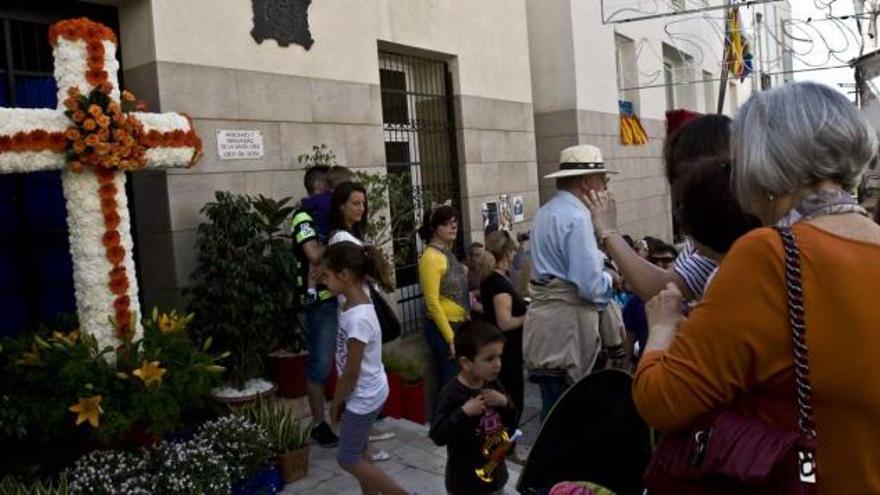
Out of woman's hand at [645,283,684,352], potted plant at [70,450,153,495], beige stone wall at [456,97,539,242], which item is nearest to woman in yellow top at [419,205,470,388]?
beige stone wall at [456,97,539,242]

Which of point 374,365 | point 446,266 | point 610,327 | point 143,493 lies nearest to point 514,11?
point 446,266

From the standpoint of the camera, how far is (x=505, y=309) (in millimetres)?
6062

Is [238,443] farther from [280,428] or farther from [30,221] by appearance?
[30,221]

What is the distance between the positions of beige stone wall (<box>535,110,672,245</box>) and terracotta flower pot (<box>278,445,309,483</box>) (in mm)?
6192

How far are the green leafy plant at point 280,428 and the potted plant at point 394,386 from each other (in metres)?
1.50

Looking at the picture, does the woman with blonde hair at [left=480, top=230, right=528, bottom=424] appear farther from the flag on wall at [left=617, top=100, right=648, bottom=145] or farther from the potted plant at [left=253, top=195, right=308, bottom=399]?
the flag on wall at [left=617, top=100, right=648, bottom=145]

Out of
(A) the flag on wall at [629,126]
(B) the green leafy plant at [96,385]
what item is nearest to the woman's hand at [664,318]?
(B) the green leafy plant at [96,385]

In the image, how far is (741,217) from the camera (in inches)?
84.8

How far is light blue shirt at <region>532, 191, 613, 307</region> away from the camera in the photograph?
441 centimetres

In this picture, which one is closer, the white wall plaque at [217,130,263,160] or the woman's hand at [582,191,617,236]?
the woman's hand at [582,191,617,236]

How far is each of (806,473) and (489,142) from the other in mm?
8124

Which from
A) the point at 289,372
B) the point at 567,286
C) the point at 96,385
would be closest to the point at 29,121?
the point at 96,385

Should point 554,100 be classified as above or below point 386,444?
above

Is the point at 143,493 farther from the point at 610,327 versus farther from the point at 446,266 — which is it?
the point at 446,266
